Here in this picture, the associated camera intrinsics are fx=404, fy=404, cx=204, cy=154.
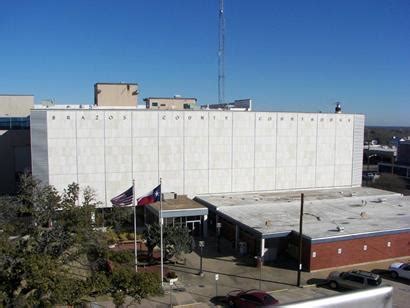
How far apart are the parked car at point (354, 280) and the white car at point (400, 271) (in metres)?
2.56

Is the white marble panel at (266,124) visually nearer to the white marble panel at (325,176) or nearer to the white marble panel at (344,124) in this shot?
the white marble panel at (325,176)

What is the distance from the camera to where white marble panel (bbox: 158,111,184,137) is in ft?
117

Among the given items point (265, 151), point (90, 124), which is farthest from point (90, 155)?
point (265, 151)

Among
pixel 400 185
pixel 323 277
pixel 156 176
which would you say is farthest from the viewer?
pixel 400 185

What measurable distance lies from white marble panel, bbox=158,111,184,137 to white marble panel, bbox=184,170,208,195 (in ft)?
12.5

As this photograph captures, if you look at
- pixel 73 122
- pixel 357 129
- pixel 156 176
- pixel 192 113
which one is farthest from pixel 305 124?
pixel 73 122

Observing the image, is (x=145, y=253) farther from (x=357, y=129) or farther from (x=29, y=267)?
(x=357, y=129)

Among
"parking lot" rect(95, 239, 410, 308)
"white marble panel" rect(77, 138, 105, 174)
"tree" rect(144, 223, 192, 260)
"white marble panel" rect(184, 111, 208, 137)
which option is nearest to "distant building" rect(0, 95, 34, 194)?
"white marble panel" rect(77, 138, 105, 174)

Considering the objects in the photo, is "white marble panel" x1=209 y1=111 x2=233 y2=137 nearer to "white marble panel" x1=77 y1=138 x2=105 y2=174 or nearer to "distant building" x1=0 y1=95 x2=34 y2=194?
"white marble panel" x1=77 y1=138 x2=105 y2=174

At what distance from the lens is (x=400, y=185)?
65.9 metres

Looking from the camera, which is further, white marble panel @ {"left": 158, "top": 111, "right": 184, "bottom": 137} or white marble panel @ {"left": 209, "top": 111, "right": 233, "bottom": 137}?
white marble panel @ {"left": 209, "top": 111, "right": 233, "bottom": 137}

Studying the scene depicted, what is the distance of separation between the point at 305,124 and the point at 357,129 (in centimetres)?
704

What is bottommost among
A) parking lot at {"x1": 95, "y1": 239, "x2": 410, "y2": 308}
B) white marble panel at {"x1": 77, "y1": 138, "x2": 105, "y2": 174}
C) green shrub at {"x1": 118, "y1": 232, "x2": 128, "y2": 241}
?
parking lot at {"x1": 95, "y1": 239, "x2": 410, "y2": 308}

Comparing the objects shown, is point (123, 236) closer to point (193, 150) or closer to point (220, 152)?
point (193, 150)
